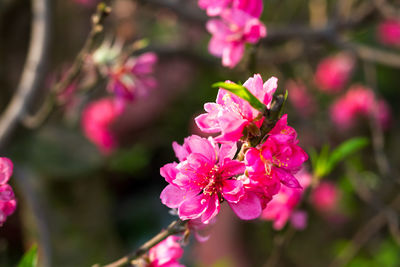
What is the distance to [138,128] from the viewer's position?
419cm

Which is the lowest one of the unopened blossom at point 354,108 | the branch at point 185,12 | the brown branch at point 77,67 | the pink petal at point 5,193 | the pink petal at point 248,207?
the unopened blossom at point 354,108

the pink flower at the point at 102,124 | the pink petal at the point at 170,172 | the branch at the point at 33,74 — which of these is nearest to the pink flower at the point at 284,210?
the pink petal at the point at 170,172

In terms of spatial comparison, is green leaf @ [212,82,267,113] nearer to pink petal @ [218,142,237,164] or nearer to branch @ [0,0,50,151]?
pink petal @ [218,142,237,164]

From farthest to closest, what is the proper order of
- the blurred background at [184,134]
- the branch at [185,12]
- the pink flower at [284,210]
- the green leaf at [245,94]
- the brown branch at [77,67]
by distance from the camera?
1. the branch at [185,12]
2. the blurred background at [184,134]
3. the pink flower at [284,210]
4. the brown branch at [77,67]
5. the green leaf at [245,94]

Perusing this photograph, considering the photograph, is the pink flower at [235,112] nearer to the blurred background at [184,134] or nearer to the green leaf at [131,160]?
the blurred background at [184,134]

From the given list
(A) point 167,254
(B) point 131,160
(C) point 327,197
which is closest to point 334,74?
(C) point 327,197

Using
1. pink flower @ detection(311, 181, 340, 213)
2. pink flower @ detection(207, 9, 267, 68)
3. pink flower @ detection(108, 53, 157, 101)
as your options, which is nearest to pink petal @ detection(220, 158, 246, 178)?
pink flower @ detection(207, 9, 267, 68)

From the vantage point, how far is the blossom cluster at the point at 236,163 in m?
0.65

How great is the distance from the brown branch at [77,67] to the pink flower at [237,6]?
0.86 ft

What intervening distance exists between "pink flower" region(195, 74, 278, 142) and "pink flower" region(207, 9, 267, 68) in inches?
15.7

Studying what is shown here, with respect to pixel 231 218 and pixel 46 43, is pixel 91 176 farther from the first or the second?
pixel 46 43

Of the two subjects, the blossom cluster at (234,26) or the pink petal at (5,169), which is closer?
the pink petal at (5,169)

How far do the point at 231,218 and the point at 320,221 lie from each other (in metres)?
0.90

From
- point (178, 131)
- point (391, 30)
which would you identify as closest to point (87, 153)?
point (178, 131)
